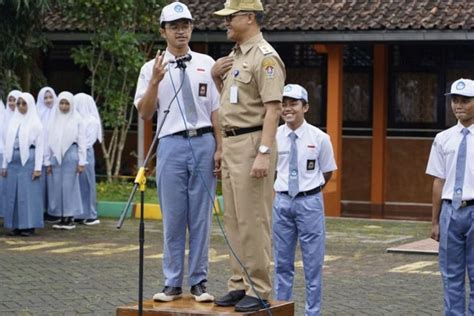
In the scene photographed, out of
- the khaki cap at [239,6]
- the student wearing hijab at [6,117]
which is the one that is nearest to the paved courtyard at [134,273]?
the student wearing hijab at [6,117]

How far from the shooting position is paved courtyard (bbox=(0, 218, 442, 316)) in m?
12.4

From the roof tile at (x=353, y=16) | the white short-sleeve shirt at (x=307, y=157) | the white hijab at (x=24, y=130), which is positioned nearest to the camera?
the white short-sleeve shirt at (x=307, y=157)

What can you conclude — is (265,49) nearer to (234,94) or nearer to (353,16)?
(234,94)

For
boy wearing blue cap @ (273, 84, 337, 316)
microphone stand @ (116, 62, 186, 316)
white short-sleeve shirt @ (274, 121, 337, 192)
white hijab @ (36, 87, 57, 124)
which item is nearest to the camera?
microphone stand @ (116, 62, 186, 316)

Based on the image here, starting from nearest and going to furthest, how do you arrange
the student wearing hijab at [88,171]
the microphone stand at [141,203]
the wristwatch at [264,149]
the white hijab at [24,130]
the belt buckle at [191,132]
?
the microphone stand at [141,203] < the wristwatch at [264,149] < the belt buckle at [191,132] < the white hijab at [24,130] < the student wearing hijab at [88,171]

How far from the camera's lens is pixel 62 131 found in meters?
19.7

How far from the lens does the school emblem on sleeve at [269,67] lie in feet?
28.4

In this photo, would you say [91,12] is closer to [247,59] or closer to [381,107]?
[381,107]

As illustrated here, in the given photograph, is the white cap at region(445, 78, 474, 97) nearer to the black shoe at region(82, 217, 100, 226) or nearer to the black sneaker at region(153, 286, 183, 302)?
the black sneaker at region(153, 286, 183, 302)

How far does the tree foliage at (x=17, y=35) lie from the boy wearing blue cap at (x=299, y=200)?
446 inches

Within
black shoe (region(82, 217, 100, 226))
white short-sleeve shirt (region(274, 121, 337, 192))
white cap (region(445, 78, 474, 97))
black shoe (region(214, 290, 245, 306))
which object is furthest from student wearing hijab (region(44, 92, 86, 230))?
black shoe (region(214, 290, 245, 306))

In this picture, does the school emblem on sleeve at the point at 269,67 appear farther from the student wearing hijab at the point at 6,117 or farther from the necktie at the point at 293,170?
the student wearing hijab at the point at 6,117

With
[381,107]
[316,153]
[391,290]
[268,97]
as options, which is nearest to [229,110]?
[268,97]

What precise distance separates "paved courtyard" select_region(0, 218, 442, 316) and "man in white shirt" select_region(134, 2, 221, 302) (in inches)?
102
